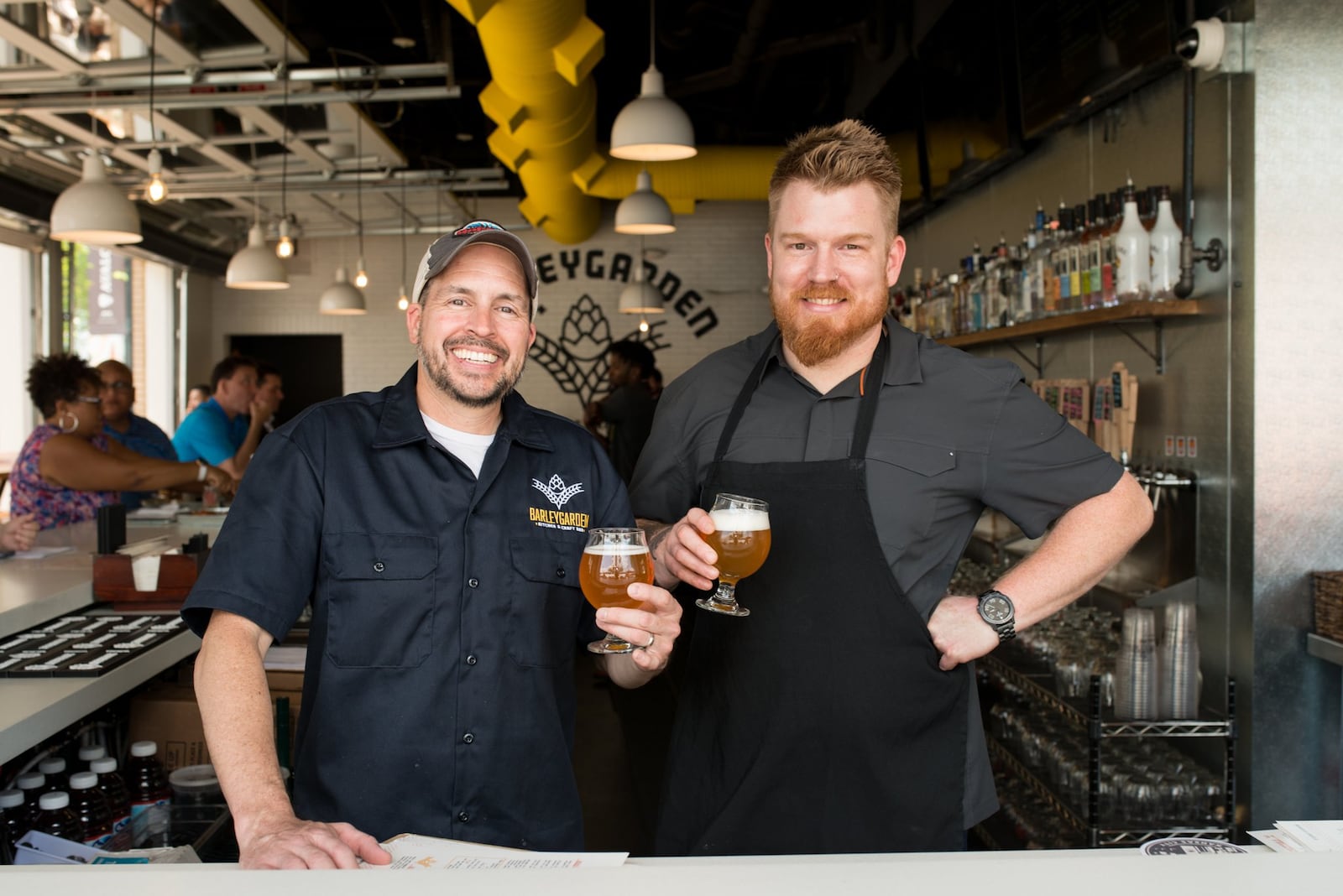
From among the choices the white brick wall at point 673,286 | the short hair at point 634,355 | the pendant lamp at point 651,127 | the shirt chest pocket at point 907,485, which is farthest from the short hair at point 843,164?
the white brick wall at point 673,286

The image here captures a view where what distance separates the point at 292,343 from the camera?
12.1 m

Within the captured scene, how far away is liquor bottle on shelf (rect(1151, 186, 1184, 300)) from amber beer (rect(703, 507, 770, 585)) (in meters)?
2.11

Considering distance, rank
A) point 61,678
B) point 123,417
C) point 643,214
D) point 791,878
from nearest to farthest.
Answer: point 791,878
point 61,678
point 123,417
point 643,214

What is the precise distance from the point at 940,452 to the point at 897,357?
0.19 metres

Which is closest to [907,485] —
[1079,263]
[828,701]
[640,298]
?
[828,701]

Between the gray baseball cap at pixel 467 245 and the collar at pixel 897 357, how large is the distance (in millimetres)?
434

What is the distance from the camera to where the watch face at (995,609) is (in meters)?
1.84

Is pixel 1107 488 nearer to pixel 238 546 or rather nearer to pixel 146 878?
pixel 238 546

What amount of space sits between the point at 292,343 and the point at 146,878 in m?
11.6

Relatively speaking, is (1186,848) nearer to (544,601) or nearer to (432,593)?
(544,601)

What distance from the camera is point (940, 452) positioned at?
1.91 meters

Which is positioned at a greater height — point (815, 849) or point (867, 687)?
point (867, 687)

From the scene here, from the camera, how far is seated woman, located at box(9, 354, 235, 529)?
4.55 m

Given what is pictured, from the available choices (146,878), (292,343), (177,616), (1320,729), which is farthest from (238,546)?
(292,343)
